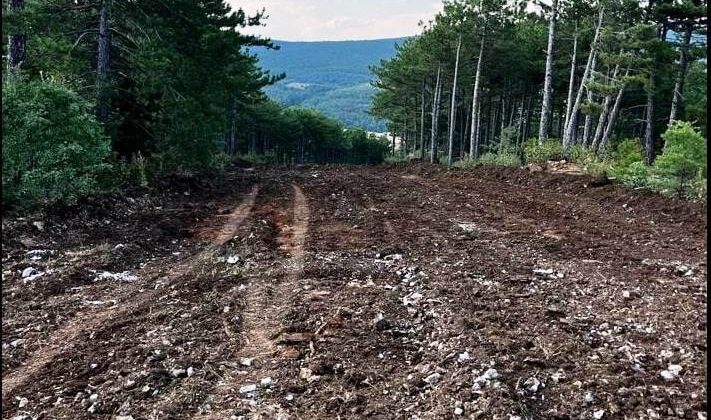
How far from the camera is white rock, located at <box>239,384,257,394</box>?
392cm

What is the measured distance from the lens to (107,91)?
44.0ft

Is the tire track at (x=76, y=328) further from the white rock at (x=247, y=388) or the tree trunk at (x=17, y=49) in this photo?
the tree trunk at (x=17, y=49)

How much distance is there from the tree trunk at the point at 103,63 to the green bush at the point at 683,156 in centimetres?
1291

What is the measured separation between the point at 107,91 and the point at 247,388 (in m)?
11.8

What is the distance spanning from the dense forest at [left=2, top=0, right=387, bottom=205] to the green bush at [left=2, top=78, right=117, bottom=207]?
0.02 metres

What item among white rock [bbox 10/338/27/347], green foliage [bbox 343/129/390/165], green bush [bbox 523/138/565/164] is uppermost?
green bush [bbox 523/138/565/164]

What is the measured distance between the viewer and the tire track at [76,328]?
4.13 meters

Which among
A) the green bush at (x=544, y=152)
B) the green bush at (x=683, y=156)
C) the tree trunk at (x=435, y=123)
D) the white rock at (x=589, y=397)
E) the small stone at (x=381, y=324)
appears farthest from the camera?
the tree trunk at (x=435, y=123)

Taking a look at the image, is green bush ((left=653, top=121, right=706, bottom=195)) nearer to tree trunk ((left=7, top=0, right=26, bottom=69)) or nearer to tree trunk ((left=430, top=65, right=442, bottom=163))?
tree trunk ((left=7, top=0, right=26, bottom=69))

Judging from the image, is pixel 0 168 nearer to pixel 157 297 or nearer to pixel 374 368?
pixel 157 297

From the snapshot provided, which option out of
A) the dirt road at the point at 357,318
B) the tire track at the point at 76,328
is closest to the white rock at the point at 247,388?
the dirt road at the point at 357,318

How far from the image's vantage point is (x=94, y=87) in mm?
12875

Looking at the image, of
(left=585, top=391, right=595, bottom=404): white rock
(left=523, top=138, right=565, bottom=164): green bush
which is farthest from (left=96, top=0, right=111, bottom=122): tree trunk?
(left=523, top=138, right=565, bottom=164): green bush

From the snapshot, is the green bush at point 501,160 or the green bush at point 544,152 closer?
the green bush at point 544,152
